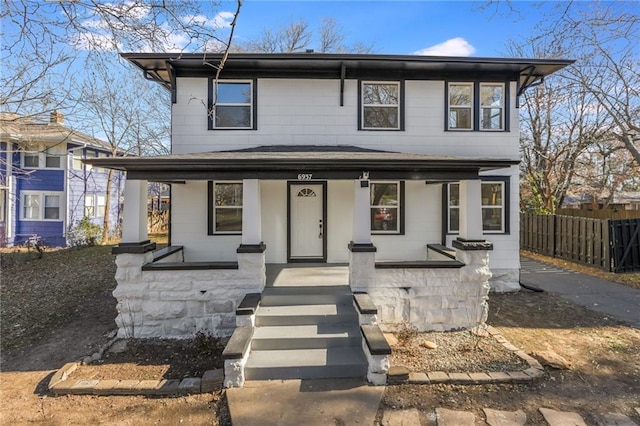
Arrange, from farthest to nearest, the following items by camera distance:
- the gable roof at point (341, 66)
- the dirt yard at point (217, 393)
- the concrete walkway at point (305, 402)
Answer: the gable roof at point (341, 66)
the dirt yard at point (217, 393)
the concrete walkway at point (305, 402)

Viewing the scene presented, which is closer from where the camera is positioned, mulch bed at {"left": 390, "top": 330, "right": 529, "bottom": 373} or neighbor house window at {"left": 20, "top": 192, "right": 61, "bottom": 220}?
mulch bed at {"left": 390, "top": 330, "right": 529, "bottom": 373}

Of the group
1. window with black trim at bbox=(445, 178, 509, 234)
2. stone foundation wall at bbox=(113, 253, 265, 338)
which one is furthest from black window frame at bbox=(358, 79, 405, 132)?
stone foundation wall at bbox=(113, 253, 265, 338)

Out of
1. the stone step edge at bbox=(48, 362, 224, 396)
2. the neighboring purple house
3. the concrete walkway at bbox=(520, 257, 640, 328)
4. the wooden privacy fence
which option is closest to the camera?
the stone step edge at bbox=(48, 362, 224, 396)

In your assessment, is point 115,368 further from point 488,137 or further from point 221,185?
point 488,137

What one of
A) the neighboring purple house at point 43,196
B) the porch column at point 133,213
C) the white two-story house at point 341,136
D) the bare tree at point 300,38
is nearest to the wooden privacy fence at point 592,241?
the white two-story house at point 341,136

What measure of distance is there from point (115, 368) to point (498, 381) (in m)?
5.24

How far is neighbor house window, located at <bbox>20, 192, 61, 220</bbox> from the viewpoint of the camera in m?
15.6

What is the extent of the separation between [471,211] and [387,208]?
2371 mm

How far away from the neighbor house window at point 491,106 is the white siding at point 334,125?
24cm

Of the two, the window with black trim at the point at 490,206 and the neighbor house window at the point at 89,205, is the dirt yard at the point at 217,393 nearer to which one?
Result: the window with black trim at the point at 490,206

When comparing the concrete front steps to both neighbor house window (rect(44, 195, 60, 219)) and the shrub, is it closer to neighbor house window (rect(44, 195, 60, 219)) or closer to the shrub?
the shrub

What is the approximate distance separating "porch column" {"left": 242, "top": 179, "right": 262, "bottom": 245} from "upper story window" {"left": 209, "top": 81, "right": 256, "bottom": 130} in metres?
2.85

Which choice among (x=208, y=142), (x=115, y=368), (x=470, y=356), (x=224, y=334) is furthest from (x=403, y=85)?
(x=115, y=368)

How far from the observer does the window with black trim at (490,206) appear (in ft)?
27.2
